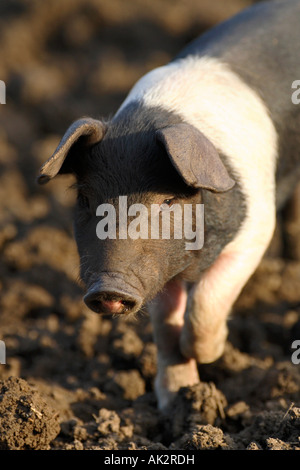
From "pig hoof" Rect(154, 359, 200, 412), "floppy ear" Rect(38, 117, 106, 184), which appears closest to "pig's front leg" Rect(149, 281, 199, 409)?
"pig hoof" Rect(154, 359, 200, 412)

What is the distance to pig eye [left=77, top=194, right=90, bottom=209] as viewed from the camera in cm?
357

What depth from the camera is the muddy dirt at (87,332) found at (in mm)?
3287

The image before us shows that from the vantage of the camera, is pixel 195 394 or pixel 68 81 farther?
pixel 68 81

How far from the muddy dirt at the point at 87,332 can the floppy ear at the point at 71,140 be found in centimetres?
34

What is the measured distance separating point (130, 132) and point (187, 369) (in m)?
1.39

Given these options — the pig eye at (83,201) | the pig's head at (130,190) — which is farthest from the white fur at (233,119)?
the pig eye at (83,201)

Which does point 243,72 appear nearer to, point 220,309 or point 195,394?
point 220,309

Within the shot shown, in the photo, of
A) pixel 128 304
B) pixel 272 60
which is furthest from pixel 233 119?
pixel 128 304

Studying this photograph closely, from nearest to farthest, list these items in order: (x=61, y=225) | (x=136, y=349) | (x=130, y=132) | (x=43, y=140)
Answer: (x=130, y=132) < (x=136, y=349) < (x=61, y=225) < (x=43, y=140)

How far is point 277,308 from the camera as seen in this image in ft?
16.9

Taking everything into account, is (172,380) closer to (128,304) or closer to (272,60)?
(128,304)

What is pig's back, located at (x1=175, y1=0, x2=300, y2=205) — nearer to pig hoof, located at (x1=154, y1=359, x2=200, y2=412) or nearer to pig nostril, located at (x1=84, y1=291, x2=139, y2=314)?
pig hoof, located at (x1=154, y1=359, x2=200, y2=412)

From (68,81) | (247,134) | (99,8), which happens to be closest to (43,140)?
(68,81)

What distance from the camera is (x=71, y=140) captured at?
10.9 ft
